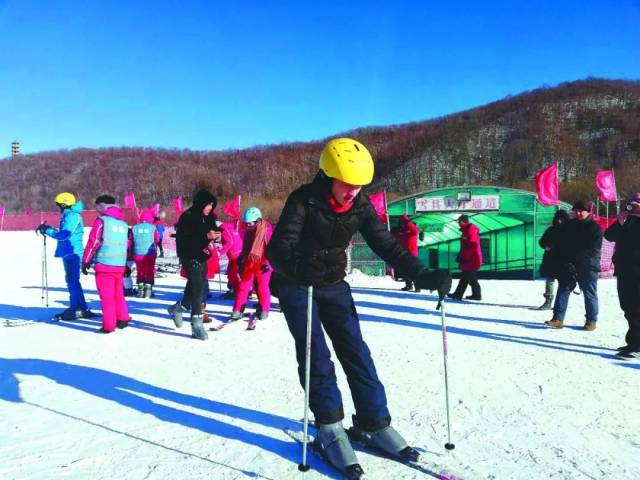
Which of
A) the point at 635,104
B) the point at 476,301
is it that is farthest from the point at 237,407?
the point at 635,104

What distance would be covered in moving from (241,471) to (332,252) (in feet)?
4.51

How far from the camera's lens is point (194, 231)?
6113 mm

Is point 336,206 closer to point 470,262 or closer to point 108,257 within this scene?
point 108,257

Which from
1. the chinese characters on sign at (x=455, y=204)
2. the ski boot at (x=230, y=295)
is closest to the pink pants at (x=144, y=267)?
the ski boot at (x=230, y=295)

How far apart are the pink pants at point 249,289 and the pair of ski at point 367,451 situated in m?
4.01

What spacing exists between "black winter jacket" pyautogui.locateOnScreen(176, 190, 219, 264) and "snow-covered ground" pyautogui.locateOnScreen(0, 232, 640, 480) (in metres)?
1.13

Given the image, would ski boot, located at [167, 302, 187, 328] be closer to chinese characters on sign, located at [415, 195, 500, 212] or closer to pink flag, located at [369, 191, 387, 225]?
pink flag, located at [369, 191, 387, 225]

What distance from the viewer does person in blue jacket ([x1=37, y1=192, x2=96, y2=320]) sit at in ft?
23.3

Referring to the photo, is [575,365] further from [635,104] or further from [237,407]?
[635,104]

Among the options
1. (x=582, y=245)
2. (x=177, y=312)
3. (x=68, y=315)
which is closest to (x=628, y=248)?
(x=582, y=245)

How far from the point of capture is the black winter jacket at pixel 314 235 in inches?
108

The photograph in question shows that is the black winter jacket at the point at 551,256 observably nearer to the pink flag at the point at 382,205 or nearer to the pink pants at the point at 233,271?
the pink pants at the point at 233,271

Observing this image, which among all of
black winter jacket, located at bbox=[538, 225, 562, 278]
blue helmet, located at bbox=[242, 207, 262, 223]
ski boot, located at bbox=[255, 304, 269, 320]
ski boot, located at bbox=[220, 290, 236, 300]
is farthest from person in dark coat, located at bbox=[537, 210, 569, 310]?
ski boot, located at bbox=[220, 290, 236, 300]

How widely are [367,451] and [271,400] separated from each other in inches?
46.1
